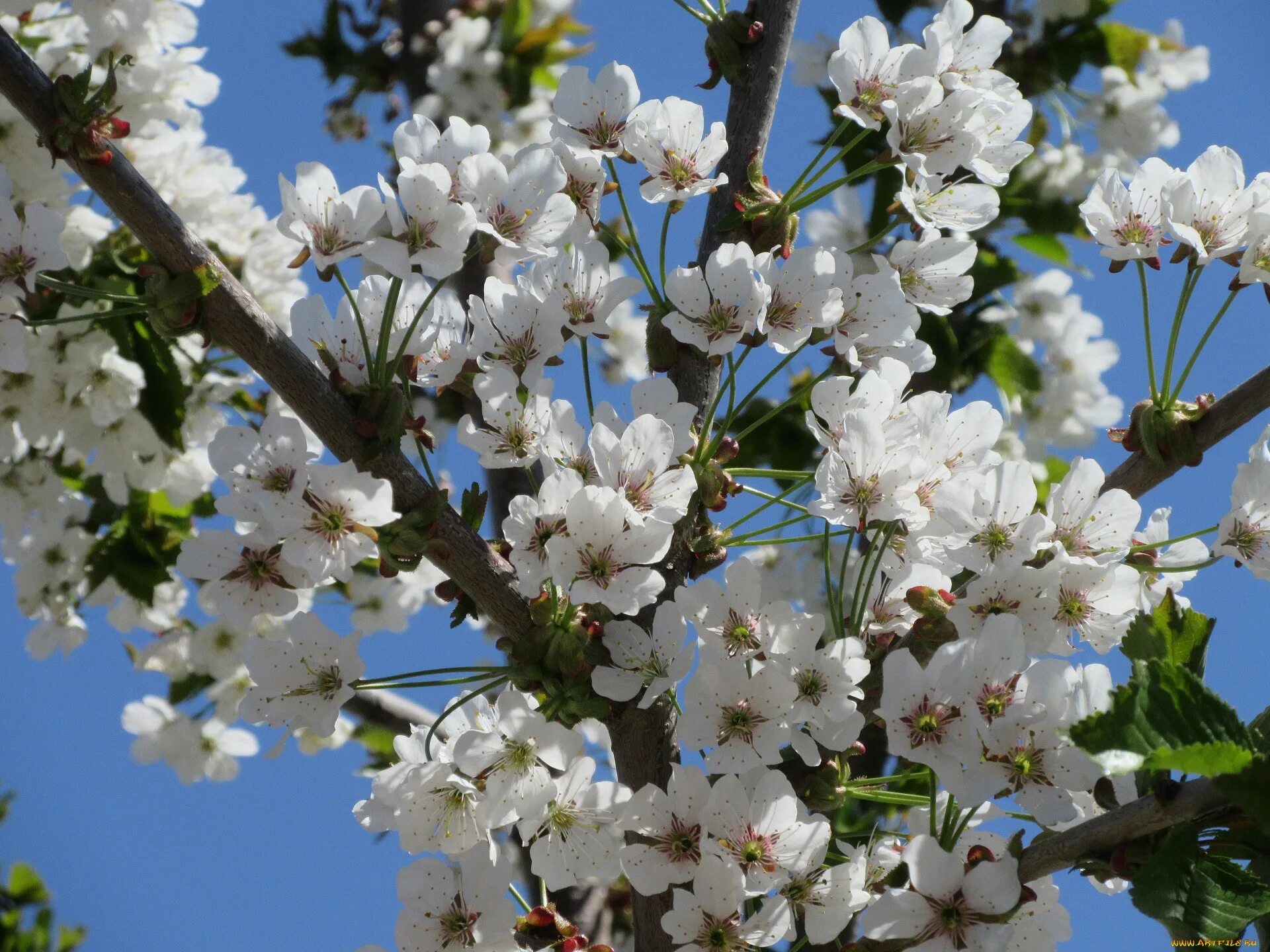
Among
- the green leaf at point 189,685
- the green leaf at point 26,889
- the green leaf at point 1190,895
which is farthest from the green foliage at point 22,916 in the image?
the green leaf at point 1190,895

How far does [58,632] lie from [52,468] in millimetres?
383

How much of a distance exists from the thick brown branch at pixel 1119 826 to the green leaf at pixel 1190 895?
0.07 feet

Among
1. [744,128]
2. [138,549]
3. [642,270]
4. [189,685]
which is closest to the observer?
[642,270]

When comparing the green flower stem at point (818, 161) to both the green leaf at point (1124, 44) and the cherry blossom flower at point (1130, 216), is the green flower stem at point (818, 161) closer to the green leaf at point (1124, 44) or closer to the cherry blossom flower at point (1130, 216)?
the cherry blossom flower at point (1130, 216)

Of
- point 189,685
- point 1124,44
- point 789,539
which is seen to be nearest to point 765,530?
point 789,539

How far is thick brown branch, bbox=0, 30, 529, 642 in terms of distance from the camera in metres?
1.23

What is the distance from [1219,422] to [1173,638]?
0.91ft

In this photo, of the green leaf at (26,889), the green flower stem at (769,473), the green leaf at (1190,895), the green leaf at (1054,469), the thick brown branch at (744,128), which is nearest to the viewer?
the green leaf at (1190,895)

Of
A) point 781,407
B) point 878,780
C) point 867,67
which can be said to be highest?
point 867,67

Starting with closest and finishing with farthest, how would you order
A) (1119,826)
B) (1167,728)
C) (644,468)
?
(1167,728) → (1119,826) → (644,468)

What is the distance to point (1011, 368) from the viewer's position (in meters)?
3.08

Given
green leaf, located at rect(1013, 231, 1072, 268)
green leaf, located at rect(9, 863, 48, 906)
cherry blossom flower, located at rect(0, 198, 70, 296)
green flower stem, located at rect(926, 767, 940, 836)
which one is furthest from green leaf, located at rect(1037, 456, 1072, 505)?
green leaf, located at rect(9, 863, 48, 906)

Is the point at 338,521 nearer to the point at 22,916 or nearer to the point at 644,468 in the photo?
the point at 644,468

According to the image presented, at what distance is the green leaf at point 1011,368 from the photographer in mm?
3061
